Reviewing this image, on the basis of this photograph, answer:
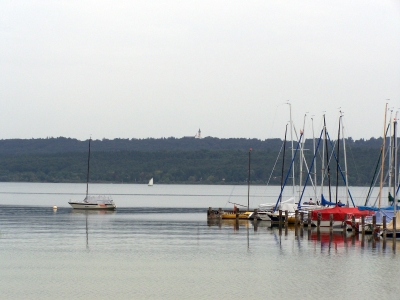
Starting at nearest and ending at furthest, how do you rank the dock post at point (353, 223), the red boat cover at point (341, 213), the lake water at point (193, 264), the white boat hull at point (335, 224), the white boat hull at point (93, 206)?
the lake water at point (193, 264), the dock post at point (353, 223), the red boat cover at point (341, 213), the white boat hull at point (335, 224), the white boat hull at point (93, 206)

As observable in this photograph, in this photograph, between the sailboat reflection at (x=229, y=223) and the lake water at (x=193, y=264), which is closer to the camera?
the lake water at (x=193, y=264)

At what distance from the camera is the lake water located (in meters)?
32.3

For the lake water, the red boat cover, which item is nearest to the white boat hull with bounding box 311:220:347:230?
the red boat cover

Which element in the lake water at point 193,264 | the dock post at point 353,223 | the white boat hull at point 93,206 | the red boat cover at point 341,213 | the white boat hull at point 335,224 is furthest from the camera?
the white boat hull at point 93,206

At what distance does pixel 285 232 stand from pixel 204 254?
17.6 m

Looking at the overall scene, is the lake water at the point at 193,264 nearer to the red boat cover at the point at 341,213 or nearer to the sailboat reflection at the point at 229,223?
the red boat cover at the point at 341,213

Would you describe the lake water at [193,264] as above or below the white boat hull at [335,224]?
below

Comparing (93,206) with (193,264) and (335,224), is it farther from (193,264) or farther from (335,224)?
(193,264)

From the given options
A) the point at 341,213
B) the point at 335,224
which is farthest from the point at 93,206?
the point at 341,213

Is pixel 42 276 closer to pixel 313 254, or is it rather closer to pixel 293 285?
Result: pixel 293 285

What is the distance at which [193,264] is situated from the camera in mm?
40656

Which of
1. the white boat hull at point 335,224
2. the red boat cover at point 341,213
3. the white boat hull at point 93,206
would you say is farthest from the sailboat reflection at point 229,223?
the white boat hull at point 93,206

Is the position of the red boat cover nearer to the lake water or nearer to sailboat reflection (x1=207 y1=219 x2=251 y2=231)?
the lake water

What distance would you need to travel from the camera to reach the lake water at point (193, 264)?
32.3m
